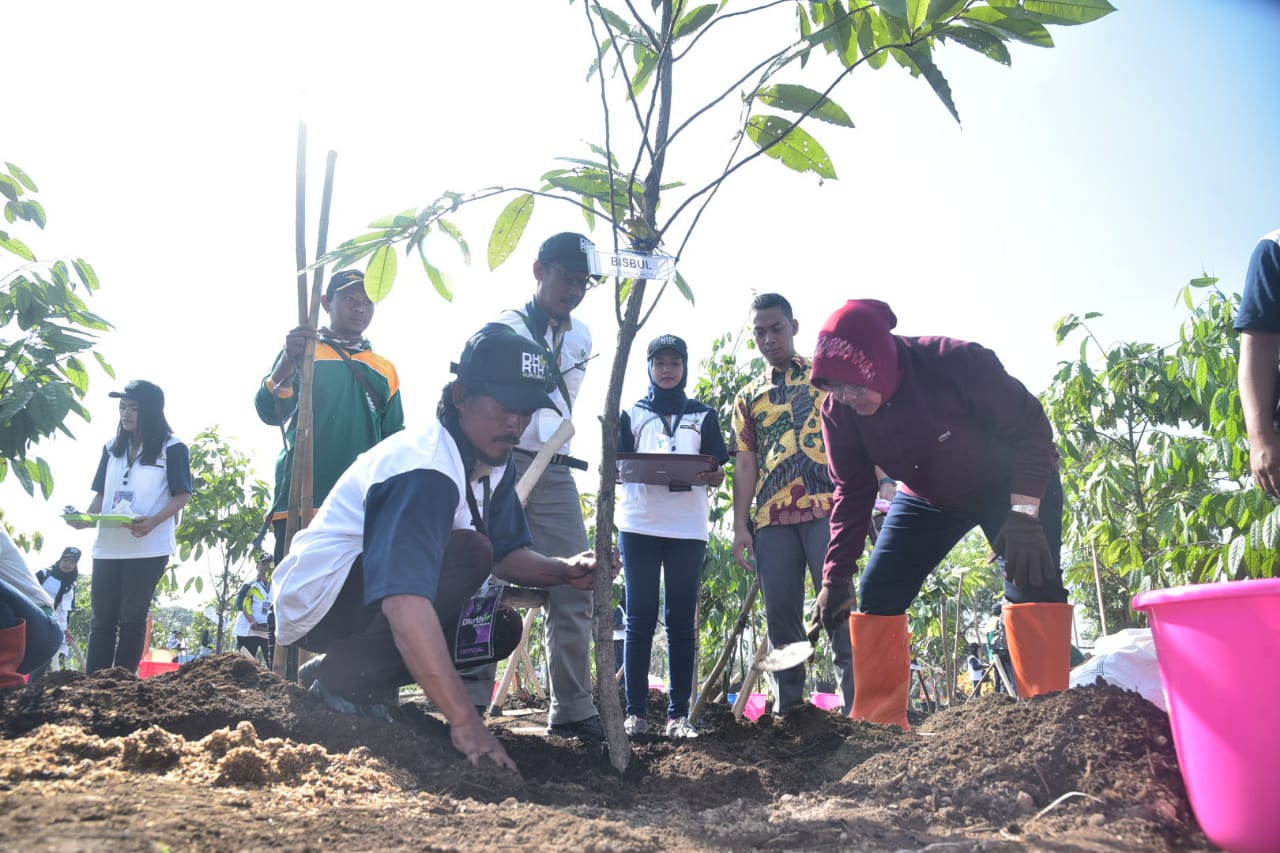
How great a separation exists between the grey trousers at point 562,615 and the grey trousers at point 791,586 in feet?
2.39

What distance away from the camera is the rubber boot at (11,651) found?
7.76ft

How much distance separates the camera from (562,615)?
2945mm

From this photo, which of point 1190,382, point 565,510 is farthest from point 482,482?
point 1190,382

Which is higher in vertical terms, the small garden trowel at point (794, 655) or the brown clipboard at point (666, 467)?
the brown clipboard at point (666, 467)

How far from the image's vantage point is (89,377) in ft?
13.1

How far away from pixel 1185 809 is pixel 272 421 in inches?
123

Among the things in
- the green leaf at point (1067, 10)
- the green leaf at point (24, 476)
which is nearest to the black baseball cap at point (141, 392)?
the green leaf at point (24, 476)

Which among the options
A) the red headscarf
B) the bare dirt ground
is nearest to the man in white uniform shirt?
the bare dirt ground

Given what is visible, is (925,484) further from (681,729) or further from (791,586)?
(681,729)

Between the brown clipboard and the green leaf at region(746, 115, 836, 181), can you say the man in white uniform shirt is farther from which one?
the green leaf at region(746, 115, 836, 181)

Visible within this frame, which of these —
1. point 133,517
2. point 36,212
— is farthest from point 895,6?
point 133,517

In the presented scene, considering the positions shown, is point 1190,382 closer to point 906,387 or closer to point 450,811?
point 906,387

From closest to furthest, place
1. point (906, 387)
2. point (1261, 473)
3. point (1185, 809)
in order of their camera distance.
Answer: point (1185, 809)
point (1261, 473)
point (906, 387)

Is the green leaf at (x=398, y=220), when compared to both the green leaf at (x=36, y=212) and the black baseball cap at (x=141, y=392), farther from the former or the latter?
the black baseball cap at (x=141, y=392)
